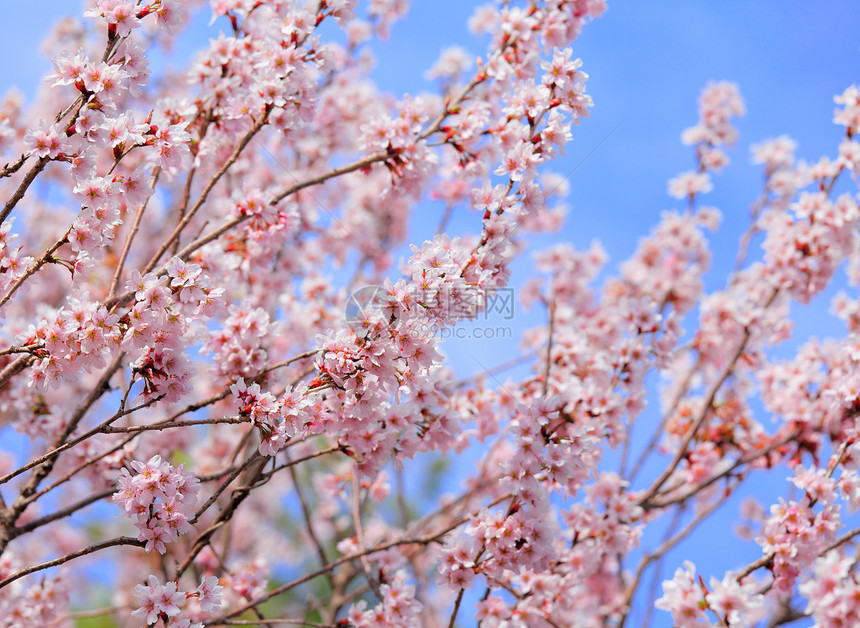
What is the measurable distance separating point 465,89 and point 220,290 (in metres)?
2.25

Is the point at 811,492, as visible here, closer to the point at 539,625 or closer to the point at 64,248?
the point at 539,625

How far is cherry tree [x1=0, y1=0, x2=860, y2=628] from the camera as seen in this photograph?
3.02m

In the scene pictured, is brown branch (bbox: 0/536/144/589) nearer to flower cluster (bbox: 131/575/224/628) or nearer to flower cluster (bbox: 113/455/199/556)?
flower cluster (bbox: 113/455/199/556)

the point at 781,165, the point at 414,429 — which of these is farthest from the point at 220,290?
the point at 781,165

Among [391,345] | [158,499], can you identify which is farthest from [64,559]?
[391,345]

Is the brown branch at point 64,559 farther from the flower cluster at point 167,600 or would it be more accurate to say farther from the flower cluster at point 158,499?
the flower cluster at point 167,600

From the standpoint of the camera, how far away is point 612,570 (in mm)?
6125

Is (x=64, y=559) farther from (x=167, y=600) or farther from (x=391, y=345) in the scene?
(x=391, y=345)

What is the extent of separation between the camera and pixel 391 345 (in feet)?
9.63

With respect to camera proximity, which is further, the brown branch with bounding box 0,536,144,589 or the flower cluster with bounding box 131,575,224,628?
the flower cluster with bounding box 131,575,224,628

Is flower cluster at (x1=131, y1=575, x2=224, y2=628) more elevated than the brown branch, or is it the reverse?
the brown branch

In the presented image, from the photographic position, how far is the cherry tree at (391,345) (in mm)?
3018

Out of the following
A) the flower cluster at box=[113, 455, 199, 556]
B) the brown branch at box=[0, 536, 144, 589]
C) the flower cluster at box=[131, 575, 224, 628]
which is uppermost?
the flower cluster at box=[113, 455, 199, 556]

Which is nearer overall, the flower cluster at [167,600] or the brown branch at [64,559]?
the brown branch at [64,559]
